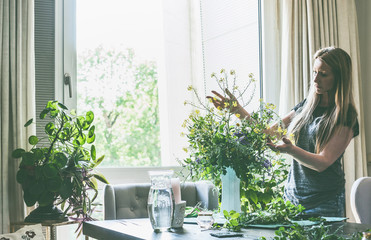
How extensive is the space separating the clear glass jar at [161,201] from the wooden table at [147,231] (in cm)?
4

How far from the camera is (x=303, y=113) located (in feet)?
7.76

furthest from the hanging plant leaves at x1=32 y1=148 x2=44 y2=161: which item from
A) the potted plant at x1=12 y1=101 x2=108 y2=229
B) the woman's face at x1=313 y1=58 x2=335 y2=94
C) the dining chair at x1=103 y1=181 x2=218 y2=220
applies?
the woman's face at x1=313 y1=58 x2=335 y2=94

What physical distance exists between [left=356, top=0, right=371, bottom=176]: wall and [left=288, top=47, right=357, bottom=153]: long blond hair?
4.66 ft

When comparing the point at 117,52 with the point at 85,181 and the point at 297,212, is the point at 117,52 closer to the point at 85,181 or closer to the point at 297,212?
the point at 85,181

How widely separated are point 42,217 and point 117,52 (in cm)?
423

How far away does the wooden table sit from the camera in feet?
4.65

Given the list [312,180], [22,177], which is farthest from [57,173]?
[312,180]

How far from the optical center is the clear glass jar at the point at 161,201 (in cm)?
148

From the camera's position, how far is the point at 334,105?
7.62 feet

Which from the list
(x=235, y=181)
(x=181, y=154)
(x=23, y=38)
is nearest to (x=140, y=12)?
(x=181, y=154)

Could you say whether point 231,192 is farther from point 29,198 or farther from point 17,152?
point 17,152

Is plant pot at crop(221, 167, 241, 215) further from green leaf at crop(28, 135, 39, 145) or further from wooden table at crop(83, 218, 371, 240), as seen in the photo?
green leaf at crop(28, 135, 39, 145)

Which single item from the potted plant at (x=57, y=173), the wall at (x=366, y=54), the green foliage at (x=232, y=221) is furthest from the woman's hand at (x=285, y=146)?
the wall at (x=366, y=54)

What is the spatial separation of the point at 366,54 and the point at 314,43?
0.50m
